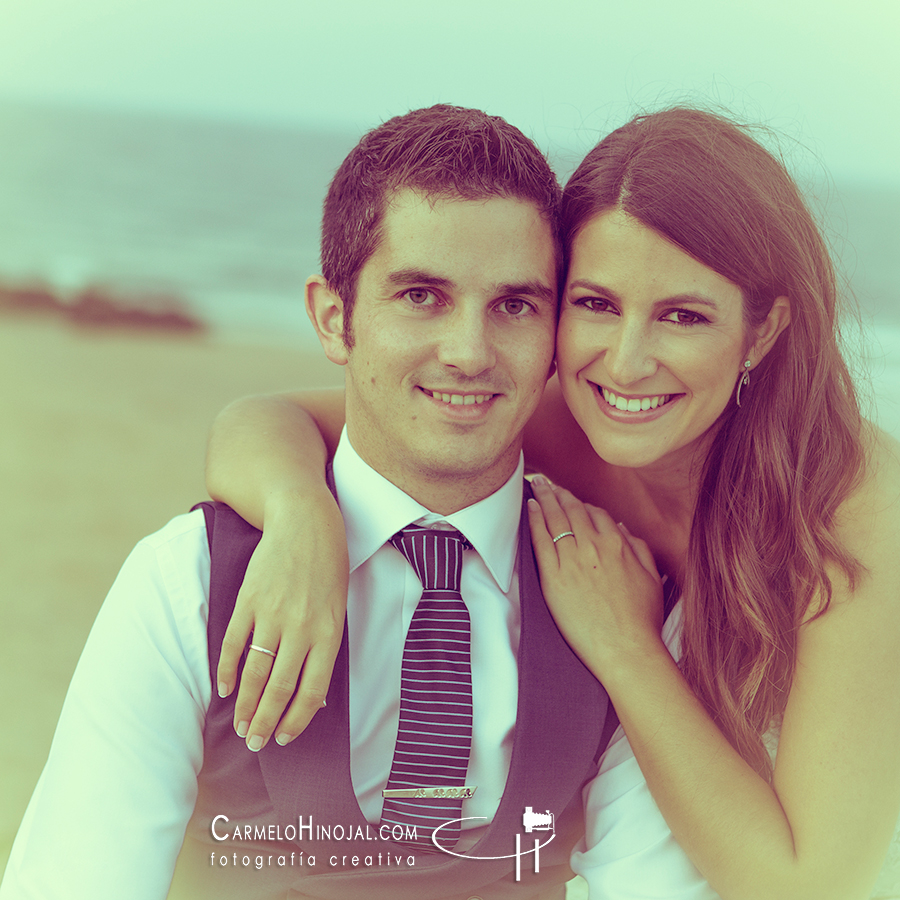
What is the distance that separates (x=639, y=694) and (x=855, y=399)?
0.94 metres

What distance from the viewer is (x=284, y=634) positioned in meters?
1.63

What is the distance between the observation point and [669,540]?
2320mm

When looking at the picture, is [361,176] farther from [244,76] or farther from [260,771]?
[244,76]

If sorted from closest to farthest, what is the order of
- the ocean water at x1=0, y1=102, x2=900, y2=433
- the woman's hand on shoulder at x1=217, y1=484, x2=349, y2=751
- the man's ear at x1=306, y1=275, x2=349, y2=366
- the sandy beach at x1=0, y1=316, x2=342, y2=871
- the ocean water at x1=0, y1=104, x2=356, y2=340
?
the woman's hand on shoulder at x1=217, y1=484, x2=349, y2=751, the man's ear at x1=306, y1=275, x2=349, y2=366, the sandy beach at x1=0, y1=316, x2=342, y2=871, the ocean water at x1=0, y1=102, x2=900, y2=433, the ocean water at x1=0, y1=104, x2=356, y2=340

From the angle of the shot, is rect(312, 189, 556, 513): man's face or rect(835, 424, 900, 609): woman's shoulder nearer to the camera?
rect(312, 189, 556, 513): man's face

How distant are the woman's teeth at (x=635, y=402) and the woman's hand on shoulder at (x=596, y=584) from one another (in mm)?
283

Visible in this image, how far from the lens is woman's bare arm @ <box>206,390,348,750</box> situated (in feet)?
5.32

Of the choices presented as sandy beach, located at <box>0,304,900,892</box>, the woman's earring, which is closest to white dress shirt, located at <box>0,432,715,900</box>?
the woman's earring

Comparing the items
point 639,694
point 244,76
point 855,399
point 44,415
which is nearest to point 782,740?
point 639,694

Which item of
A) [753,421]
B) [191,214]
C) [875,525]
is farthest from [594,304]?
[191,214]

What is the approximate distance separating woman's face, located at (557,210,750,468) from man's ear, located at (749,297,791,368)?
5cm

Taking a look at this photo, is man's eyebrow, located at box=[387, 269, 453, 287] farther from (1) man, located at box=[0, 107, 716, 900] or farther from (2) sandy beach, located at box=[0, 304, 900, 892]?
(2) sandy beach, located at box=[0, 304, 900, 892]

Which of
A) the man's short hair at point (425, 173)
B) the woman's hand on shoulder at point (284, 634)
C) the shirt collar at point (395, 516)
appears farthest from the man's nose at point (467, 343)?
→ the woman's hand on shoulder at point (284, 634)

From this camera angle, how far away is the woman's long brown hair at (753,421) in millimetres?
1866
